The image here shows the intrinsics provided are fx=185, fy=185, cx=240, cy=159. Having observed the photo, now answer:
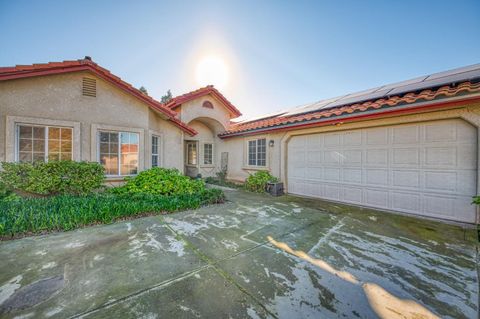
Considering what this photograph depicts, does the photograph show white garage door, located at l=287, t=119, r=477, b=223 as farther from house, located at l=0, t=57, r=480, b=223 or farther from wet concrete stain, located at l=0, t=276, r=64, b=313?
wet concrete stain, located at l=0, t=276, r=64, b=313

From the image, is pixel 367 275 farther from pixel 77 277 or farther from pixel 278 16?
pixel 278 16

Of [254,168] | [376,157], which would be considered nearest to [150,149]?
[254,168]

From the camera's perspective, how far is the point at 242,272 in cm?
267

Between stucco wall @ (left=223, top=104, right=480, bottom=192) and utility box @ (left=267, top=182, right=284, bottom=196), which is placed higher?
stucco wall @ (left=223, top=104, right=480, bottom=192)

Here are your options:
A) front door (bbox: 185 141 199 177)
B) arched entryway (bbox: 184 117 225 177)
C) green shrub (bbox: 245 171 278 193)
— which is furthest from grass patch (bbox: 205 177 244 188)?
green shrub (bbox: 245 171 278 193)

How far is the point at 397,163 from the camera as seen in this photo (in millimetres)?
5699

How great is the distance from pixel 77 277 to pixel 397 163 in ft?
25.8

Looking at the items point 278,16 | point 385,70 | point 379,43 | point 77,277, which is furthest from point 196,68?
point 77,277

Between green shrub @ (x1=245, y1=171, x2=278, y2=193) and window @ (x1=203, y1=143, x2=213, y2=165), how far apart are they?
4958 millimetres

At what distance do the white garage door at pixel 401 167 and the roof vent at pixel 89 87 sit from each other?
8.40 metres

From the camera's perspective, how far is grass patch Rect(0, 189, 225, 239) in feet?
12.8

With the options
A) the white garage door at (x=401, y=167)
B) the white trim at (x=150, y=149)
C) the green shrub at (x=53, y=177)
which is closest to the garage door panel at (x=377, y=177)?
the white garage door at (x=401, y=167)

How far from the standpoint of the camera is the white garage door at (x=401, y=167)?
15.7 ft

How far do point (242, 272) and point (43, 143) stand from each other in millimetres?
7624
